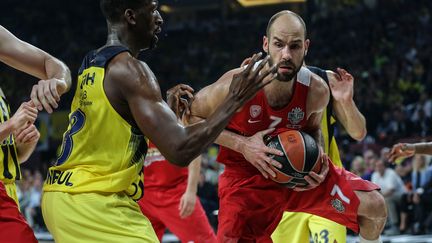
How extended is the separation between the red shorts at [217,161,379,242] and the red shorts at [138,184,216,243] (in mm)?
1335

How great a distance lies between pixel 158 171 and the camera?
615 cm

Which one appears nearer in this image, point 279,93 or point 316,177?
point 316,177

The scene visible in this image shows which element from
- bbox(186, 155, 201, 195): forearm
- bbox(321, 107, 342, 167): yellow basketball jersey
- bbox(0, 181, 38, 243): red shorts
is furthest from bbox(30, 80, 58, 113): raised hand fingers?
bbox(186, 155, 201, 195): forearm

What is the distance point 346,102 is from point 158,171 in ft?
6.93

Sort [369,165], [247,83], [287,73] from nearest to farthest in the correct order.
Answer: [247,83]
[287,73]
[369,165]

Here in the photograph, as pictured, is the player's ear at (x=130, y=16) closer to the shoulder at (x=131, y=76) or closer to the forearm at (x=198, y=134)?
the shoulder at (x=131, y=76)

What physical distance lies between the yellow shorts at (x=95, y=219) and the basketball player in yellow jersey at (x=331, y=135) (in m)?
1.97

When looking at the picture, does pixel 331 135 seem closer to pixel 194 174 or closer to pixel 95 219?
pixel 194 174

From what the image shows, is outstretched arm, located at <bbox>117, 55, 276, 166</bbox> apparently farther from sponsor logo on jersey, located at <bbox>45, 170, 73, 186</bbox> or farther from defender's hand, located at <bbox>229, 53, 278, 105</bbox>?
sponsor logo on jersey, located at <bbox>45, 170, 73, 186</bbox>

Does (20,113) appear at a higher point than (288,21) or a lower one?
lower

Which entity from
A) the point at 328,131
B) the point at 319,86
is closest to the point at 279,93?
the point at 319,86

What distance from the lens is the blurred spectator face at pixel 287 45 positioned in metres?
4.18

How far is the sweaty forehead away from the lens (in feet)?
13.8

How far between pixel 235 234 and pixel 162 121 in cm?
167
